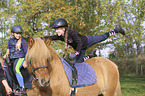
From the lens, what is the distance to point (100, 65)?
5.03 metres

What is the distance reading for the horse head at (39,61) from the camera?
129 inches

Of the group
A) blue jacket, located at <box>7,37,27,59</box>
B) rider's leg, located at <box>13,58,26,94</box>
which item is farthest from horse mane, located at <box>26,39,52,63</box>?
blue jacket, located at <box>7,37,27,59</box>

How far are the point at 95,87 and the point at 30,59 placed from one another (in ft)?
6.48

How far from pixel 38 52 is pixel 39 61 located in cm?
17

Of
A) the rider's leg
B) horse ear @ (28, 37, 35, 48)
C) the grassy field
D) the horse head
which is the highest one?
horse ear @ (28, 37, 35, 48)

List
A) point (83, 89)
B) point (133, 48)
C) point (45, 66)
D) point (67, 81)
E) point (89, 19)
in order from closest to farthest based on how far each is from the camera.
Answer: point (45, 66)
point (67, 81)
point (83, 89)
point (89, 19)
point (133, 48)

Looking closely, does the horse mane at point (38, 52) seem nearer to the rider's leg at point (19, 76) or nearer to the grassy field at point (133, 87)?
the rider's leg at point (19, 76)

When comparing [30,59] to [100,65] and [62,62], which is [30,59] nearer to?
[62,62]

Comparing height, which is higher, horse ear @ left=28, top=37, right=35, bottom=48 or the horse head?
horse ear @ left=28, top=37, right=35, bottom=48

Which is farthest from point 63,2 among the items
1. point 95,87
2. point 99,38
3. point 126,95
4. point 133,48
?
point 133,48

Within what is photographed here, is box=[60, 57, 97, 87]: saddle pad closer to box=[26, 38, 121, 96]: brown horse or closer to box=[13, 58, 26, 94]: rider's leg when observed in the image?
box=[26, 38, 121, 96]: brown horse

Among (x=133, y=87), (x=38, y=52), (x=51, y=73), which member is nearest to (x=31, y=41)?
(x=38, y=52)

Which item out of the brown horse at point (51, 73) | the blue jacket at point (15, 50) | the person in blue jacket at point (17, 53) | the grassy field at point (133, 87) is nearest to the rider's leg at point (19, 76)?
the person in blue jacket at point (17, 53)

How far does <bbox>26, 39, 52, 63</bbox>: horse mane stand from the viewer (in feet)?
11.1
